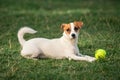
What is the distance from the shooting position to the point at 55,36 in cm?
1185

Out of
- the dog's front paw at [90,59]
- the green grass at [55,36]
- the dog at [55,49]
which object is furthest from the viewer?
the dog at [55,49]

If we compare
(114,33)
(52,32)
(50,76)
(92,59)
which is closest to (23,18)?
(52,32)

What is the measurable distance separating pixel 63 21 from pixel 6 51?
4.60m

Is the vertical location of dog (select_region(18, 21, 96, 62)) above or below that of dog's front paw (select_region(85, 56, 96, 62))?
Result: above

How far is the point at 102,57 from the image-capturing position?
344 inches

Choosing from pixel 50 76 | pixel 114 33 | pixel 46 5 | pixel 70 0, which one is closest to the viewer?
pixel 50 76

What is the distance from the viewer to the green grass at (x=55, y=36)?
25.7 ft

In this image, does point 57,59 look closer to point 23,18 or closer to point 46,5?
point 23,18

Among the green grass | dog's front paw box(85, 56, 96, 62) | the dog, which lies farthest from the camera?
the dog

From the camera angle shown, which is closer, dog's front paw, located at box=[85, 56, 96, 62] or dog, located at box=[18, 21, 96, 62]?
dog's front paw, located at box=[85, 56, 96, 62]

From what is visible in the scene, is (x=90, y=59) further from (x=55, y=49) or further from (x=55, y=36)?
(x=55, y=36)

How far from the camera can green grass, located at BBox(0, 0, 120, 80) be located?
7.85 meters

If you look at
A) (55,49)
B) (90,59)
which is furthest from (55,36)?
(90,59)

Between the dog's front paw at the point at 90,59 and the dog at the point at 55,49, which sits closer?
the dog's front paw at the point at 90,59
